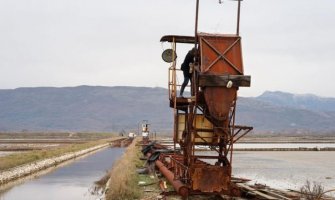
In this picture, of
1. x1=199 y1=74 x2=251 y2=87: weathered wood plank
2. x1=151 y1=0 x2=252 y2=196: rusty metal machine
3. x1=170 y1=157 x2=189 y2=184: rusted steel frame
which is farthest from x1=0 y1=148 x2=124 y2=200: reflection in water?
x1=199 y1=74 x2=251 y2=87: weathered wood plank

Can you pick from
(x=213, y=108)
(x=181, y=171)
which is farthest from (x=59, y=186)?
(x=213, y=108)

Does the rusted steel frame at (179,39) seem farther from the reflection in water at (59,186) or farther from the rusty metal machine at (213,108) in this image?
the reflection in water at (59,186)

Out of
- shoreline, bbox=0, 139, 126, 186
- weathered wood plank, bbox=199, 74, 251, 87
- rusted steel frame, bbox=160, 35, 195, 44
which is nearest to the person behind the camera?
weathered wood plank, bbox=199, 74, 251, 87

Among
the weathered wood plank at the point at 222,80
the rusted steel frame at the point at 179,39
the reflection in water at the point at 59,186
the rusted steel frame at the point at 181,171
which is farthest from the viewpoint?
the reflection in water at the point at 59,186

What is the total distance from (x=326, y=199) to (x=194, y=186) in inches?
167

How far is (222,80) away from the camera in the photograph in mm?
14898

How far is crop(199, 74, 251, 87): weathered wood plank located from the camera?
1485 centimetres

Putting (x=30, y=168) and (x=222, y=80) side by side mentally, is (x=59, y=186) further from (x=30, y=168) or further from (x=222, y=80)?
(x=222, y=80)

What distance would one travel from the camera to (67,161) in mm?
42188

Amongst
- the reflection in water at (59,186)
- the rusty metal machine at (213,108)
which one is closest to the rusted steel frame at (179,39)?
the rusty metal machine at (213,108)

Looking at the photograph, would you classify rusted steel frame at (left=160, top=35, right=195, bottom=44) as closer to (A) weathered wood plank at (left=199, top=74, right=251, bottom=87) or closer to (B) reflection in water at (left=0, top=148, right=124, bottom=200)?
(A) weathered wood plank at (left=199, top=74, right=251, bottom=87)

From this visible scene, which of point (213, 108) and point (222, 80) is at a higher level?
point (222, 80)

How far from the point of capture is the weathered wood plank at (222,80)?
48.7 ft

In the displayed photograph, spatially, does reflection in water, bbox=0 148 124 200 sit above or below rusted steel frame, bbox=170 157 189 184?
below
